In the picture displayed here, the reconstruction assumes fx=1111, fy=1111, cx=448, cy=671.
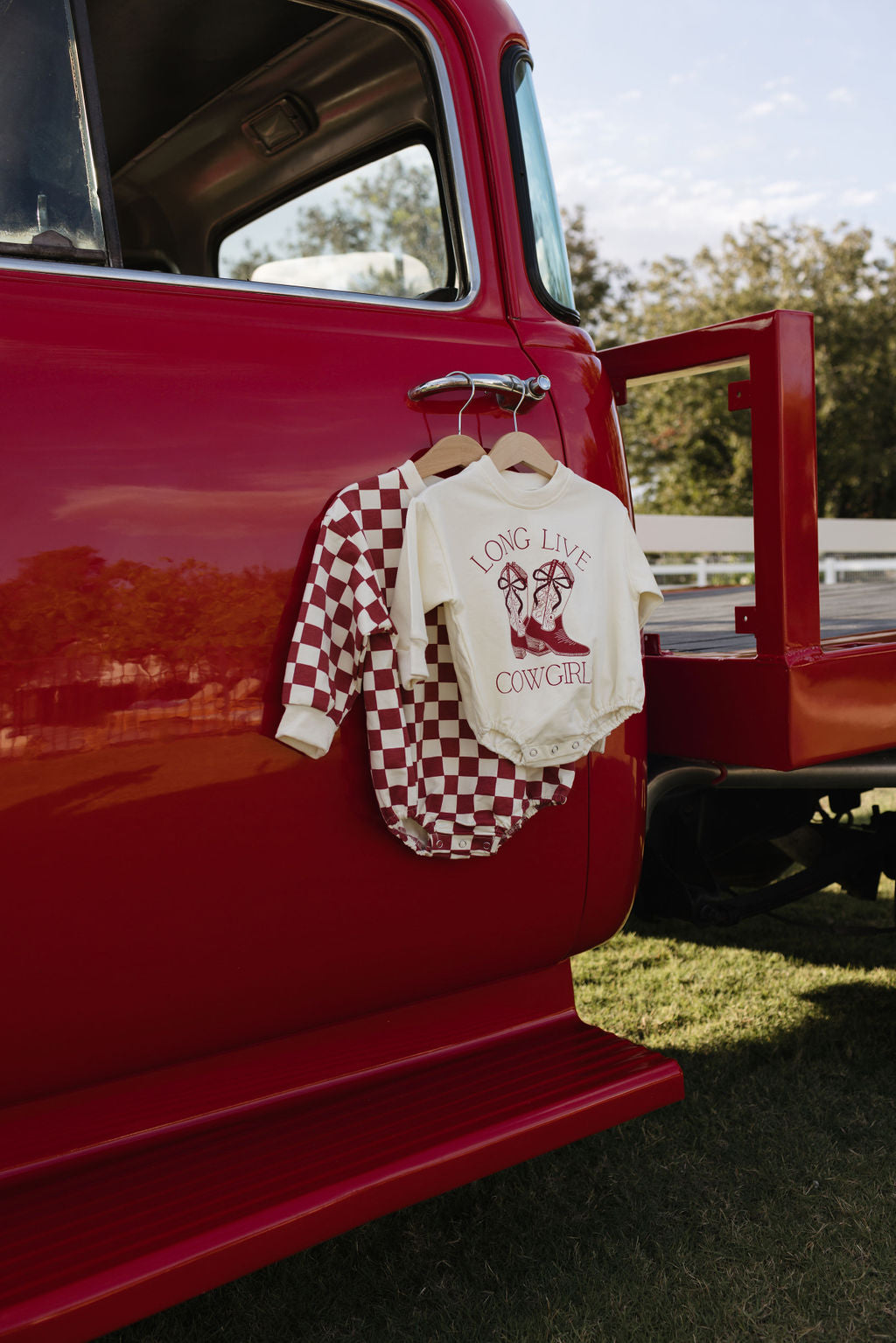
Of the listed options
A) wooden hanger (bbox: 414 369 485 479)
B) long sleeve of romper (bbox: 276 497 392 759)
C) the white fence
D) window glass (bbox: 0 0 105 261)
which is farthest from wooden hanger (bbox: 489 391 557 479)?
the white fence

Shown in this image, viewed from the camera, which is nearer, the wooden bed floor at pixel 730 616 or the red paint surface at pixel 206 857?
the red paint surface at pixel 206 857

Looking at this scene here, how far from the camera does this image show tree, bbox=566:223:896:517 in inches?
910

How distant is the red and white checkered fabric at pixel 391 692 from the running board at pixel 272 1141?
370 mm

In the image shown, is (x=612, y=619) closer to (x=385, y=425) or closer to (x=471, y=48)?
(x=385, y=425)

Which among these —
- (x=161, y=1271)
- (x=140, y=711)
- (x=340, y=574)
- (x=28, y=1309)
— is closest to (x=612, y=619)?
(x=340, y=574)

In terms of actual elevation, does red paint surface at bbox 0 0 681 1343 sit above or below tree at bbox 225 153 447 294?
below

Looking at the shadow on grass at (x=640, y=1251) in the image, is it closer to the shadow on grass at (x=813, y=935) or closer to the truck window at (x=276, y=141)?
the shadow on grass at (x=813, y=935)

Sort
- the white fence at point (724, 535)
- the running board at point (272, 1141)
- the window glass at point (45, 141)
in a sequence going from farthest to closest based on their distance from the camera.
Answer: the white fence at point (724, 535) < the window glass at point (45, 141) < the running board at point (272, 1141)

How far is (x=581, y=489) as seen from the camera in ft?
5.98

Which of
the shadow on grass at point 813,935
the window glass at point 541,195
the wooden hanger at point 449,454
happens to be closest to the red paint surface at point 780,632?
the window glass at point 541,195

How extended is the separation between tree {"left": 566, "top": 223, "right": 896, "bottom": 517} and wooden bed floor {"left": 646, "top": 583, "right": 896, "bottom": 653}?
19.1 m

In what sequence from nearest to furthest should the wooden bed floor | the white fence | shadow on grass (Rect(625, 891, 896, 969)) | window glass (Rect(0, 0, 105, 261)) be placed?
window glass (Rect(0, 0, 105, 261)), the wooden bed floor, shadow on grass (Rect(625, 891, 896, 969)), the white fence

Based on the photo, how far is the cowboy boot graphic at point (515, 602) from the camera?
169cm

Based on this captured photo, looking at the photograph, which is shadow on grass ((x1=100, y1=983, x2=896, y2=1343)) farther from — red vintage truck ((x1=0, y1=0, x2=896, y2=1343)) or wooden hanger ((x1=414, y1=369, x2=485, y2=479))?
wooden hanger ((x1=414, y1=369, x2=485, y2=479))
